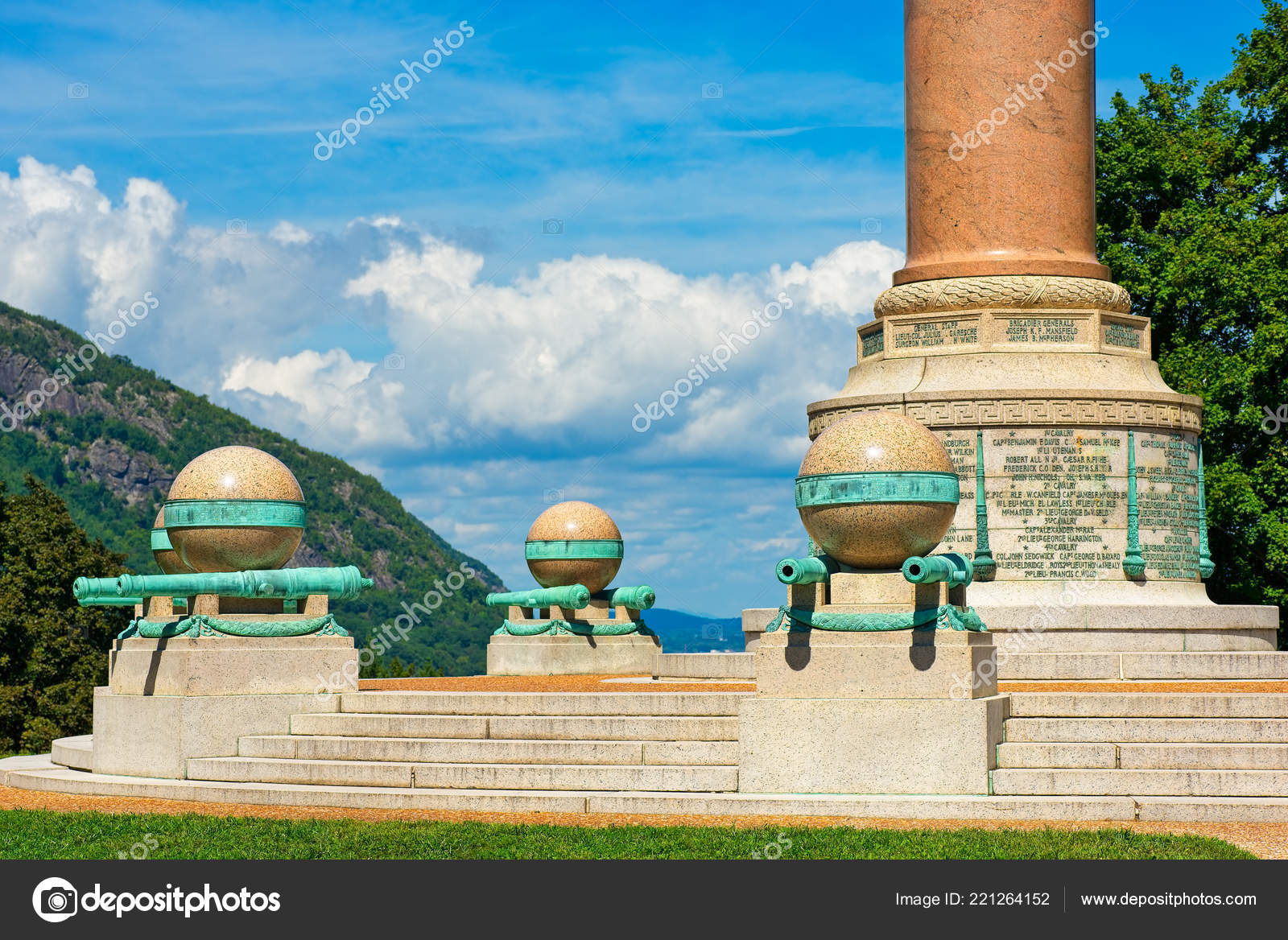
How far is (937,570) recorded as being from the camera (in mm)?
14109

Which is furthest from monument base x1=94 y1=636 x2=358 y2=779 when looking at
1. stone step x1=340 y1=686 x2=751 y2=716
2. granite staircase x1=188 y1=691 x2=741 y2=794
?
stone step x1=340 y1=686 x2=751 y2=716

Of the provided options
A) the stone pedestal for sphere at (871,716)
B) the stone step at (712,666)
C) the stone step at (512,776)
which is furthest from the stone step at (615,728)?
the stone step at (712,666)

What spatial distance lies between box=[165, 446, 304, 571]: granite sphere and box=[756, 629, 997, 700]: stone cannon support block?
5662 mm

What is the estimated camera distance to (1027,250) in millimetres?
21422

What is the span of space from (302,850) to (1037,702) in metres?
7.17

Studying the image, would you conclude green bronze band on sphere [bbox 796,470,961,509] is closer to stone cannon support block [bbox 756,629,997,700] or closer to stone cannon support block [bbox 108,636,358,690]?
stone cannon support block [bbox 756,629,997,700]

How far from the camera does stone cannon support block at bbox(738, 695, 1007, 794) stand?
535 inches

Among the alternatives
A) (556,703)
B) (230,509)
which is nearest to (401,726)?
(556,703)

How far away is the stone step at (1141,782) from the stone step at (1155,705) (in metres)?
1.24

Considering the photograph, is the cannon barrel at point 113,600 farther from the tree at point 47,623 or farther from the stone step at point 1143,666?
the tree at point 47,623

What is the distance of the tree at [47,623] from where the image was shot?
102 ft

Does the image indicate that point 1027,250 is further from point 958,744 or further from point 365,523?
point 365,523

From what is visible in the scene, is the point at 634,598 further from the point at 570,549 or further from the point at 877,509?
the point at 877,509

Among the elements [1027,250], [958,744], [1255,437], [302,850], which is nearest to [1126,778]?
[958,744]
